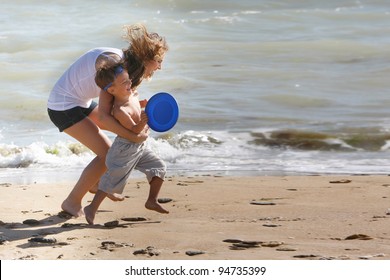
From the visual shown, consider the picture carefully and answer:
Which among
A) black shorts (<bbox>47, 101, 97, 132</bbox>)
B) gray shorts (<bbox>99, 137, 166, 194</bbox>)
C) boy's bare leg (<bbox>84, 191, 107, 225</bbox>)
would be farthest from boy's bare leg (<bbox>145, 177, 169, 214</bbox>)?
black shorts (<bbox>47, 101, 97, 132</bbox>)

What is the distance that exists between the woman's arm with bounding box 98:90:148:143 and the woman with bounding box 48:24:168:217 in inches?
1.0

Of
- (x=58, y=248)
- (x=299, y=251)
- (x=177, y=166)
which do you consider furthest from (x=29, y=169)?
(x=299, y=251)

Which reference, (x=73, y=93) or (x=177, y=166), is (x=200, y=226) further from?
(x=177, y=166)

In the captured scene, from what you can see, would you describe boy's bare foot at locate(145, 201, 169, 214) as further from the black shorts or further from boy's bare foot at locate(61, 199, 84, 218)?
the black shorts

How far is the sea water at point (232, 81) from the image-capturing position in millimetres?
9469

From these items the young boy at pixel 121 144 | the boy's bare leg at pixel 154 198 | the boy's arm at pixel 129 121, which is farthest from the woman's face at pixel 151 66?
the boy's bare leg at pixel 154 198

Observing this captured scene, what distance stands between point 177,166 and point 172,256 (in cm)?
404

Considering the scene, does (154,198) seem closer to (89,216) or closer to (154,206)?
(154,206)

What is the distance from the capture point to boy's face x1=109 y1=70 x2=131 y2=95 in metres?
5.93

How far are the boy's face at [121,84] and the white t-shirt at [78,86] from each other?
0.87 feet

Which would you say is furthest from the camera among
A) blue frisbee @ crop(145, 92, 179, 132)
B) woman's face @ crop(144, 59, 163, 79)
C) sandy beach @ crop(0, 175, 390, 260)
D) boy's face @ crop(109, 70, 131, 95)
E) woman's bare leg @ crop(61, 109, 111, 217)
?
woman's bare leg @ crop(61, 109, 111, 217)

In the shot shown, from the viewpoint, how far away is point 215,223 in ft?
19.9

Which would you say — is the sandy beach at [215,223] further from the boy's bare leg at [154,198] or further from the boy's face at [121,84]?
the boy's face at [121,84]
